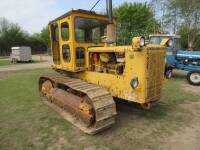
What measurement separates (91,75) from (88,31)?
52.1 inches

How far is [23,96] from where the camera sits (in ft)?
24.2

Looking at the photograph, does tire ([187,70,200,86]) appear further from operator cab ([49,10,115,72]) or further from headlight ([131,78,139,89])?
headlight ([131,78,139,89])

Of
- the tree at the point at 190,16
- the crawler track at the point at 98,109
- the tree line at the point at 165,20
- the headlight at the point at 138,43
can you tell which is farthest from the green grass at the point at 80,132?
the tree at the point at 190,16

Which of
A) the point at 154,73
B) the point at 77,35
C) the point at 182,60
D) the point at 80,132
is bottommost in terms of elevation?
the point at 80,132

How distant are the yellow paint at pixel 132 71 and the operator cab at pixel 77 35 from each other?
0.03m

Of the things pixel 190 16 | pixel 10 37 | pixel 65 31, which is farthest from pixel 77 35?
pixel 10 37

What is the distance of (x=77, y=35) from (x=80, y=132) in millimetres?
2567

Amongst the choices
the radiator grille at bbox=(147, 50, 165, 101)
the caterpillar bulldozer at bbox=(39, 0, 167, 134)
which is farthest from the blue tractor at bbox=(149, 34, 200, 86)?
the caterpillar bulldozer at bbox=(39, 0, 167, 134)

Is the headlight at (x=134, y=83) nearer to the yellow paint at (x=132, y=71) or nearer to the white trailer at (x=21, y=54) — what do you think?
the yellow paint at (x=132, y=71)

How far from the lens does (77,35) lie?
17.3 feet

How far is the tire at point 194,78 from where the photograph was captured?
9.62 metres

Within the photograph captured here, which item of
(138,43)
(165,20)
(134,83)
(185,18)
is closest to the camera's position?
(138,43)

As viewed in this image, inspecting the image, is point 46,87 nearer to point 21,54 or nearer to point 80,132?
point 80,132

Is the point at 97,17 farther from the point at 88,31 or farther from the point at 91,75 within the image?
the point at 91,75
